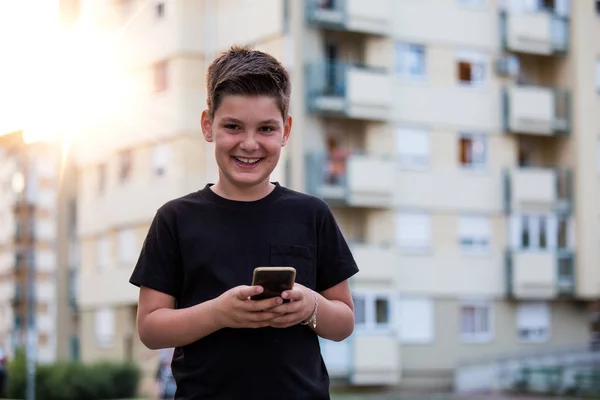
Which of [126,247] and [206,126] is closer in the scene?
[206,126]

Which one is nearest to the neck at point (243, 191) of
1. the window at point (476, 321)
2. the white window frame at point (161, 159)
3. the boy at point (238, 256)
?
the boy at point (238, 256)

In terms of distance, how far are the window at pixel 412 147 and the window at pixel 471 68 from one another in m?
1.75

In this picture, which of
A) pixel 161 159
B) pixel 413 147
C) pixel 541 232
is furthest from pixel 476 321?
pixel 161 159

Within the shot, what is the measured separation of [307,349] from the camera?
8.54 ft

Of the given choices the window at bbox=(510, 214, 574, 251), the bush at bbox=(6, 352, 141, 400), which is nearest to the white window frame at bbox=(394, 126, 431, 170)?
the window at bbox=(510, 214, 574, 251)

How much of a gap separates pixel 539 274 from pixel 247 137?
29.0 m

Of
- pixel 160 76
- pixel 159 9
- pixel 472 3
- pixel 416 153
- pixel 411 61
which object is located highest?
pixel 472 3

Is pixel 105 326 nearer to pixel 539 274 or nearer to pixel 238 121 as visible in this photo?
pixel 539 274

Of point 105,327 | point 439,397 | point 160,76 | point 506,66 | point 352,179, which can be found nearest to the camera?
point 439,397

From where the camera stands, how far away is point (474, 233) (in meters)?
30.9

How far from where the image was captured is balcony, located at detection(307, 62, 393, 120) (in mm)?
27812

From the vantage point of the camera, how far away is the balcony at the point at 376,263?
28.5 m

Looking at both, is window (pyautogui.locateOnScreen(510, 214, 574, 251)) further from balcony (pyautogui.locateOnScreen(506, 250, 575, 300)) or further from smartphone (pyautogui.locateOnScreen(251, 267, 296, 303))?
smartphone (pyautogui.locateOnScreen(251, 267, 296, 303))

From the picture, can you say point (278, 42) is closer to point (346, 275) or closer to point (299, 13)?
point (299, 13)
